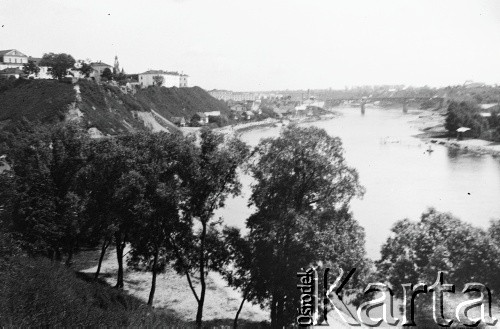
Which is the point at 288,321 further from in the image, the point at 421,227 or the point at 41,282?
the point at 41,282

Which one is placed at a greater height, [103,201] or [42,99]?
[42,99]

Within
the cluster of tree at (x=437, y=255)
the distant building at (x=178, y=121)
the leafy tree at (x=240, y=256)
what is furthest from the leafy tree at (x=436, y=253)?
the distant building at (x=178, y=121)

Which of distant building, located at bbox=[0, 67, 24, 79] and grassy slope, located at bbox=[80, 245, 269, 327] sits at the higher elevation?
distant building, located at bbox=[0, 67, 24, 79]

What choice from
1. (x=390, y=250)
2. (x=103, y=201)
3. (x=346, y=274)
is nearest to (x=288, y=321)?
(x=346, y=274)

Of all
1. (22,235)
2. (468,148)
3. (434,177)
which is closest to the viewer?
(22,235)

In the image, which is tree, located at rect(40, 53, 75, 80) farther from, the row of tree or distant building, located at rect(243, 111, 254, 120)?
distant building, located at rect(243, 111, 254, 120)

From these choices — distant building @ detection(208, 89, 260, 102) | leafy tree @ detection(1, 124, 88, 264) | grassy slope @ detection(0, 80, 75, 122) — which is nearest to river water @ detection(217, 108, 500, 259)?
leafy tree @ detection(1, 124, 88, 264)
